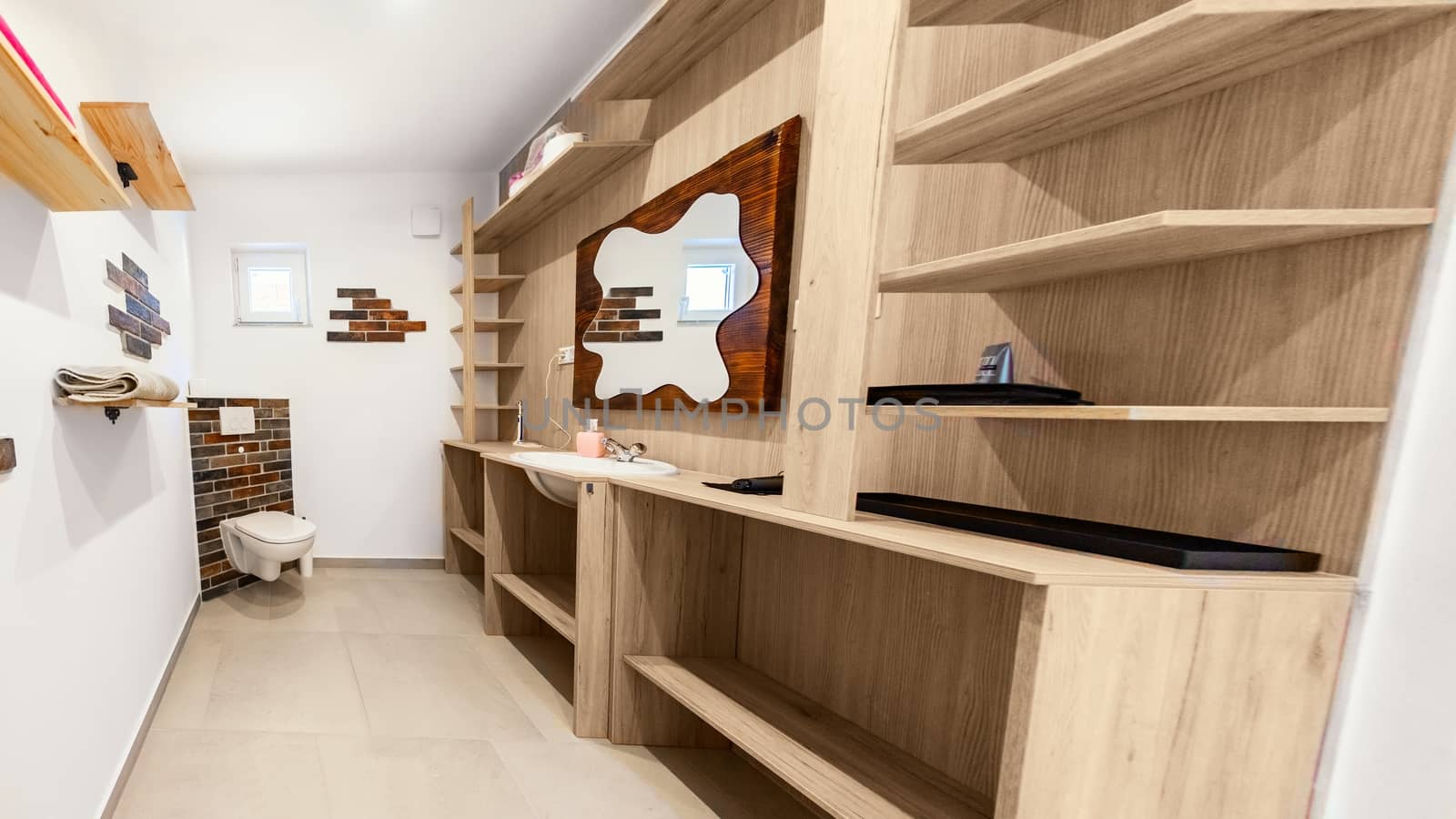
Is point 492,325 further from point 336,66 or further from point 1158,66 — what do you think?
point 1158,66

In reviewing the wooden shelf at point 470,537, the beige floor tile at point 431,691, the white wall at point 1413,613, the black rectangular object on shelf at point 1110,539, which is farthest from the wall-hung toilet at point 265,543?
the white wall at point 1413,613

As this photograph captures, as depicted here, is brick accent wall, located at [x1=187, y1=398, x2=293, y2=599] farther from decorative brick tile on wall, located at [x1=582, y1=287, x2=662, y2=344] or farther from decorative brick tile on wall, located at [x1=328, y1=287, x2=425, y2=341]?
decorative brick tile on wall, located at [x1=582, y1=287, x2=662, y2=344]

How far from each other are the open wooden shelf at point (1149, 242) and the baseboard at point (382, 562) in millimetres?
3549

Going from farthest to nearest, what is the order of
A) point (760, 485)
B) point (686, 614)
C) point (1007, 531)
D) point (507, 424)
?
point (507, 424) → point (686, 614) → point (760, 485) → point (1007, 531)

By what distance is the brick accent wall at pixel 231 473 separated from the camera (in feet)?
8.80

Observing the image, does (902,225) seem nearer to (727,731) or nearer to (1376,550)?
(1376,550)

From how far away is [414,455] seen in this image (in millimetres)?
3305

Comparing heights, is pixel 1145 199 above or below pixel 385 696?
above

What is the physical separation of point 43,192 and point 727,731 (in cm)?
192

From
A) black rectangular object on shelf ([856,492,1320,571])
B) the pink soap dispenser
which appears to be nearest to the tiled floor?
the pink soap dispenser

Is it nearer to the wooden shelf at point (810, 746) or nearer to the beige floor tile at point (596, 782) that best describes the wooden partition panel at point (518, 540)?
the beige floor tile at point (596, 782)

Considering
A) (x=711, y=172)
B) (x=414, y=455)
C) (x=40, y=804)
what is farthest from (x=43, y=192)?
(x=414, y=455)

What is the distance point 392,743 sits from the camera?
160cm

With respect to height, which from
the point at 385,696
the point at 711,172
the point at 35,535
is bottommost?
the point at 385,696
